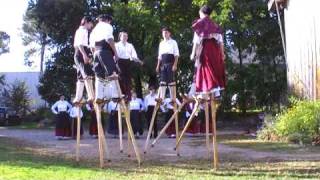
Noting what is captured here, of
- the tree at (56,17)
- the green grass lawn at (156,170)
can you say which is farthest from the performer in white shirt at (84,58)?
the tree at (56,17)

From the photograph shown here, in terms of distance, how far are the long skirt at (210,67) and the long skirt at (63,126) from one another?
1272cm

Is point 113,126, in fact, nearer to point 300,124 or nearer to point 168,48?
point 300,124

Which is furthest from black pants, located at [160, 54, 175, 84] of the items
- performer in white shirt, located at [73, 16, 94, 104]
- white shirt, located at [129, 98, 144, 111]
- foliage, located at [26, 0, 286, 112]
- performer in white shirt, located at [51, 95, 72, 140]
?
foliage, located at [26, 0, 286, 112]

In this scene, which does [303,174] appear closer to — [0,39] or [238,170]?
[238,170]

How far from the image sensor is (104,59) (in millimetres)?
11398

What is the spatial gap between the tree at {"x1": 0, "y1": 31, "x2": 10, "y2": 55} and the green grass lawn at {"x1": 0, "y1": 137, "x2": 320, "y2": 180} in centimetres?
6212

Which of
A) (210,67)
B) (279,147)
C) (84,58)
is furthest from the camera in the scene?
(279,147)

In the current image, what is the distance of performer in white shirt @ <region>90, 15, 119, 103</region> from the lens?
11445mm

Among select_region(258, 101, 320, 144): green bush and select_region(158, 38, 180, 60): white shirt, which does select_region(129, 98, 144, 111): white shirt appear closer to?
select_region(258, 101, 320, 144): green bush

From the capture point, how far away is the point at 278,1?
21484mm

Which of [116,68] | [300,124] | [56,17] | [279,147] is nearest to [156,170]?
[116,68]

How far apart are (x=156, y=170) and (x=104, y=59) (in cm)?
234

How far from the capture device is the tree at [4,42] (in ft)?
238

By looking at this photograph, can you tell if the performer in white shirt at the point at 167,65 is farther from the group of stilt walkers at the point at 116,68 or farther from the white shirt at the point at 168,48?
the group of stilt walkers at the point at 116,68
